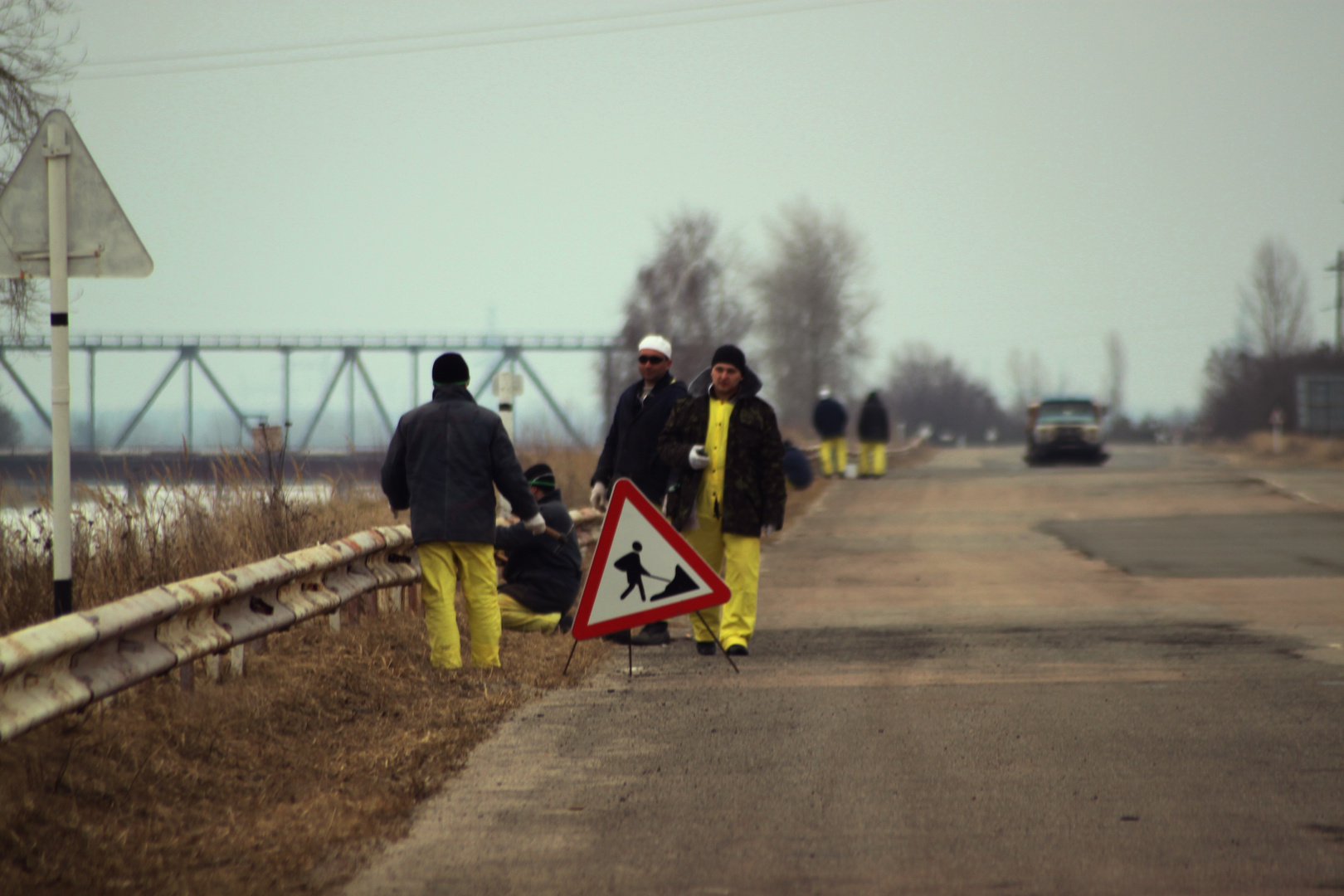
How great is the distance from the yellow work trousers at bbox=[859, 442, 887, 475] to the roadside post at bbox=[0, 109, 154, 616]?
28555mm

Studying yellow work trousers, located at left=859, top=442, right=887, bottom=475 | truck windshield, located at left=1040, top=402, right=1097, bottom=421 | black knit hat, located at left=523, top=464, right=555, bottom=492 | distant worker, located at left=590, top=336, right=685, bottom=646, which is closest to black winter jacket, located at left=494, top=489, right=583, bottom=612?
black knit hat, located at left=523, top=464, right=555, bottom=492

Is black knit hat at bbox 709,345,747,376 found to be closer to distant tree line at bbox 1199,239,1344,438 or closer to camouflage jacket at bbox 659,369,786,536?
camouflage jacket at bbox 659,369,786,536

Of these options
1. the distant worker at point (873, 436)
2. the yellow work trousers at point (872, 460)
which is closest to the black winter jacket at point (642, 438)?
the distant worker at point (873, 436)

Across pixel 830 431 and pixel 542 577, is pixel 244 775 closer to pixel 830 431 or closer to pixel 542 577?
pixel 542 577

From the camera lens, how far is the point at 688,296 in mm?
67000

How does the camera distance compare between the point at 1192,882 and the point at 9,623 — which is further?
the point at 9,623

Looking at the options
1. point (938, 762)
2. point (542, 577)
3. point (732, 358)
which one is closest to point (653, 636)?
point (542, 577)

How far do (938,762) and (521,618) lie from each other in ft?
15.5

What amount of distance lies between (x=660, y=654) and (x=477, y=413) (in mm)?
2140

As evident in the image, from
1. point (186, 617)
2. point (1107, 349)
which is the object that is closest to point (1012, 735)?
point (186, 617)

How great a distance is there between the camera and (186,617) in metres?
6.39

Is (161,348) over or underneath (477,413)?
over

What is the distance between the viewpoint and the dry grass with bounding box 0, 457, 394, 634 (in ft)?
26.8

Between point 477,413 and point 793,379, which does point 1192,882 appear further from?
point 793,379
